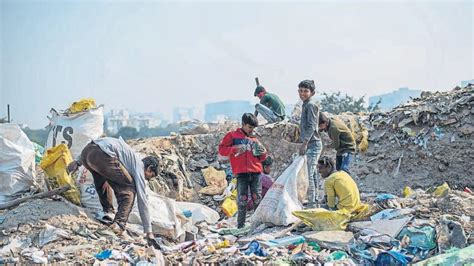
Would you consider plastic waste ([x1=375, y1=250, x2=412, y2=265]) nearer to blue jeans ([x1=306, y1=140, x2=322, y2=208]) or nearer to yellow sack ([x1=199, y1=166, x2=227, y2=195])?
blue jeans ([x1=306, y1=140, x2=322, y2=208])

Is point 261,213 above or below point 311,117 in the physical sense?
below

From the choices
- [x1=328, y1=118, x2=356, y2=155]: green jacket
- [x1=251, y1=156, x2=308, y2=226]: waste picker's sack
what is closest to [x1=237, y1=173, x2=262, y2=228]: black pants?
[x1=251, y1=156, x2=308, y2=226]: waste picker's sack

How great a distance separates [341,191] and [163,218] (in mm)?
1896

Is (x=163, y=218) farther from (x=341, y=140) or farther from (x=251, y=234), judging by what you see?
(x=341, y=140)

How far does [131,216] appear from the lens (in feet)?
19.2

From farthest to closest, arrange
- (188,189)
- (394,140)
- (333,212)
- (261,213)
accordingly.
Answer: (394,140)
(188,189)
(261,213)
(333,212)

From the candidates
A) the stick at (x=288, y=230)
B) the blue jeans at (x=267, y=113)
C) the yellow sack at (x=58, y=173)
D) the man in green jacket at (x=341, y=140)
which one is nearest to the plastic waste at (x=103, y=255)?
the yellow sack at (x=58, y=173)

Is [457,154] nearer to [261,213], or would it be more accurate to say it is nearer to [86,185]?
[261,213]

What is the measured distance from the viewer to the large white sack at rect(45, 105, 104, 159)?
22.5 ft

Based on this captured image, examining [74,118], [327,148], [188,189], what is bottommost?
[188,189]

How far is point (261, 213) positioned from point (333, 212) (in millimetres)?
818

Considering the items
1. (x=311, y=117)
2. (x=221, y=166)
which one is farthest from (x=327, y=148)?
(x=311, y=117)

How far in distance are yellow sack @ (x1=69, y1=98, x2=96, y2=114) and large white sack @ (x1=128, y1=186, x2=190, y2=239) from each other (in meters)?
1.70

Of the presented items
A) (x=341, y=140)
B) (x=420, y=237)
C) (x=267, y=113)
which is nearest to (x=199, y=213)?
(x=341, y=140)
